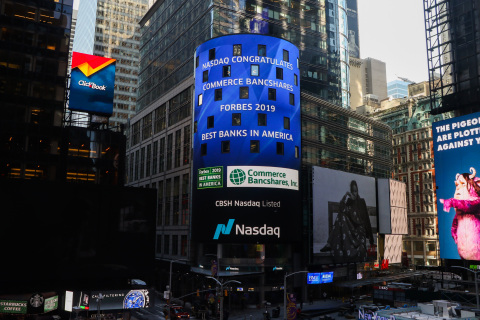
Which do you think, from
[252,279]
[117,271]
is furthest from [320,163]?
[117,271]

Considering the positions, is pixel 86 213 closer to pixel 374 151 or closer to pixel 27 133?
pixel 27 133

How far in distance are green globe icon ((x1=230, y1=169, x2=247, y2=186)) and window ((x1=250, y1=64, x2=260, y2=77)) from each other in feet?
52.1

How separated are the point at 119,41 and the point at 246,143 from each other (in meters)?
125

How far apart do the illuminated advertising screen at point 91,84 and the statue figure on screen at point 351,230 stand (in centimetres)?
4330

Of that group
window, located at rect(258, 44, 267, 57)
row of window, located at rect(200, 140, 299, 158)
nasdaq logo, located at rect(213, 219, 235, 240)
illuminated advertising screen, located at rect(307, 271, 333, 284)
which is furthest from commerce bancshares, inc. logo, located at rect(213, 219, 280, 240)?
window, located at rect(258, 44, 267, 57)

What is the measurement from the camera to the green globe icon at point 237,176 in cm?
6644

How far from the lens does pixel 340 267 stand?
82.2 meters

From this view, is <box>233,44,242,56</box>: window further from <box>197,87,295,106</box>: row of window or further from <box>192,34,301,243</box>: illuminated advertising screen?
<box>197,87,295,106</box>: row of window

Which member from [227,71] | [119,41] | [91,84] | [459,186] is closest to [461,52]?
[459,186]

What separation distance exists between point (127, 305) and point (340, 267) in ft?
148

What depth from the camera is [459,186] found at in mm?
63625

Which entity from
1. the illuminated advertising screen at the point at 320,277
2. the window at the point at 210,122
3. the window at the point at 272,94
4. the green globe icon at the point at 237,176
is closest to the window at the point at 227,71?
the window at the point at 272,94

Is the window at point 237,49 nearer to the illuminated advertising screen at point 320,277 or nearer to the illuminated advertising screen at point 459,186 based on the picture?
the illuminated advertising screen at point 459,186

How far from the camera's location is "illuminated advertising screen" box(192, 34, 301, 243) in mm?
66375
